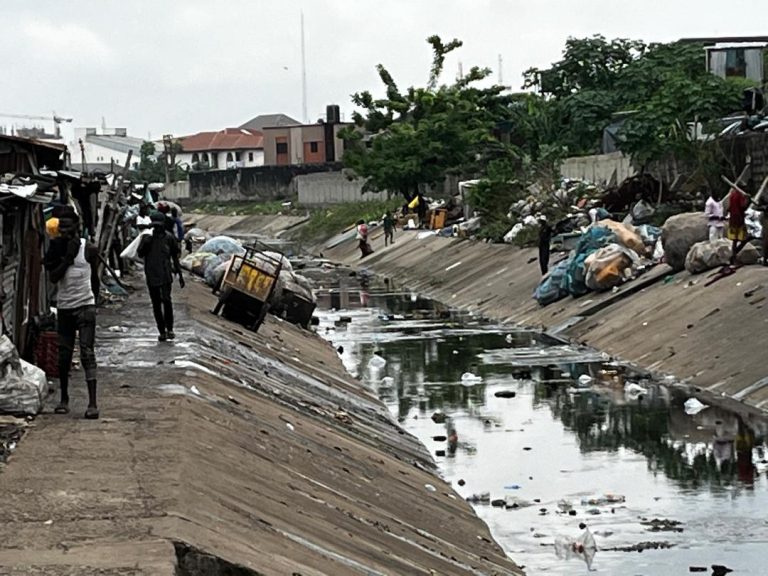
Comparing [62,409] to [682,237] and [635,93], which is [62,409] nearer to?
[682,237]

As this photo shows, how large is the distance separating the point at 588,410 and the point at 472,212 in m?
37.2

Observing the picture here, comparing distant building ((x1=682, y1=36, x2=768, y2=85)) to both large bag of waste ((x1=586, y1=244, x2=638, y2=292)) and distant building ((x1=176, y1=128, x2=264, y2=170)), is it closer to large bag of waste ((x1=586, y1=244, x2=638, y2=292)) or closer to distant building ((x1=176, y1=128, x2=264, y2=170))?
large bag of waste ((x1=586, y1=244, x2=638, y2=292))

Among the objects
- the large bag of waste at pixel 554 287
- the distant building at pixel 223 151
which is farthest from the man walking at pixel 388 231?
the distant building at pixel 223 151

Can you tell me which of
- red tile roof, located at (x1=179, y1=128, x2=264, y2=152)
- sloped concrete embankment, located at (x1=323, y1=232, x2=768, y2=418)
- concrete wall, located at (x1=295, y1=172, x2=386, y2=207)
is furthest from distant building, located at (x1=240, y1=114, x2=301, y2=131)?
sloped concrete embankment, located at (x1=323, y1=232, x2=768, y2=418)

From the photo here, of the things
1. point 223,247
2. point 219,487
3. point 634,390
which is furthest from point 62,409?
point 223,247

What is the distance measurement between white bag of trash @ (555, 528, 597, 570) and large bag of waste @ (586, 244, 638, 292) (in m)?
20.8

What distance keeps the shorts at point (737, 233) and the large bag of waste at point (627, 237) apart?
648 cm

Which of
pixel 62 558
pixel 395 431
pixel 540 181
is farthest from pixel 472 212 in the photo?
pixel 62 558

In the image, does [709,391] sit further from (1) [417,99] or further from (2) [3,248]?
(1) [417,99]

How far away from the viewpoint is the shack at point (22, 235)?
17141mm

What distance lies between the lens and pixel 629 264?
35188mm

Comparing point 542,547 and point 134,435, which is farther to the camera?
point 542,547

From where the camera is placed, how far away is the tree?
68.0 metres

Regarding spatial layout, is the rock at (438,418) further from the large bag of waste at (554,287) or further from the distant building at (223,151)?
the distant building at (223,151)
